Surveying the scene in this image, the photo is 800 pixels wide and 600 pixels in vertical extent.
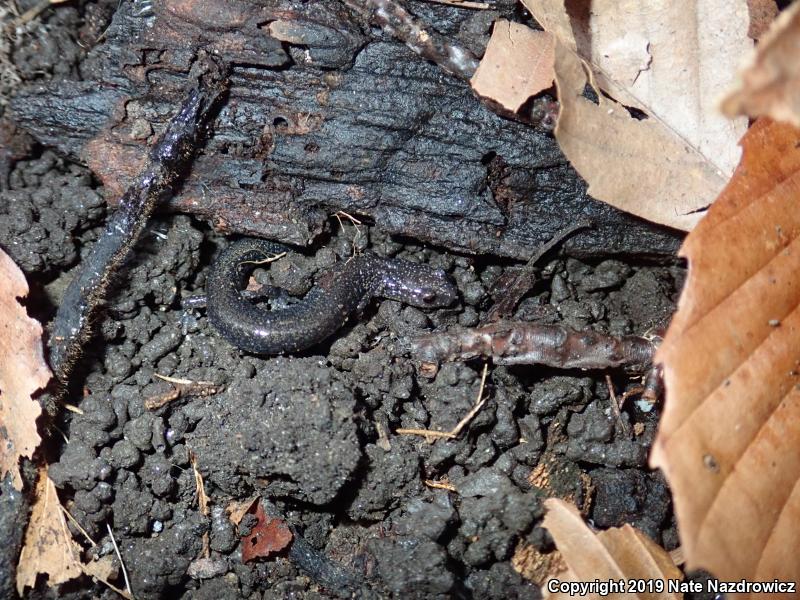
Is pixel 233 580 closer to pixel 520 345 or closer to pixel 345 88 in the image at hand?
pixel 520 345

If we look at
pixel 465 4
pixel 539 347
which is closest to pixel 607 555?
pixel 539 347

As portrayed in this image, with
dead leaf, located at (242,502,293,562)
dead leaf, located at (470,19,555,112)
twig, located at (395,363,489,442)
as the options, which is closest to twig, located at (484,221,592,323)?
twig, located at (395,363,489,442)

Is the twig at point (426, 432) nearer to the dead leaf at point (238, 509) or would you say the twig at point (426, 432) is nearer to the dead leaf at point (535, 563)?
the dead leaf at point (535, 563)

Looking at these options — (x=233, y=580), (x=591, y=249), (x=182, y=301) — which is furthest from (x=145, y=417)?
(x=591, y=249)

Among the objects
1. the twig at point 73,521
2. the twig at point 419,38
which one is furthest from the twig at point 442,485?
the twig at point 419,38

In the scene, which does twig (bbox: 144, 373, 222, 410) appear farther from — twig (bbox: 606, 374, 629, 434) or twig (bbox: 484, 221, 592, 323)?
twig (bbox: 606, 374, 629, 434)
